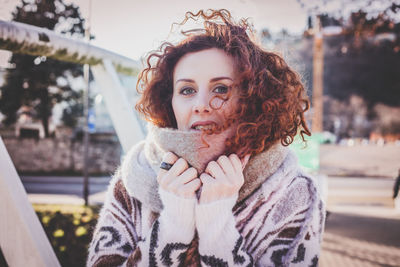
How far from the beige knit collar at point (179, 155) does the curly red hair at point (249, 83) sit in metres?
0.06

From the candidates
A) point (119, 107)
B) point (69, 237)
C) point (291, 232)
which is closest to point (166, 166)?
point (291, 232)

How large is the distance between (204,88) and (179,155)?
0.32 m

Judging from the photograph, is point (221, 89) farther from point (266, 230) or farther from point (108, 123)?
point (108, 123)

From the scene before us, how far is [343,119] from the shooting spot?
121 ft

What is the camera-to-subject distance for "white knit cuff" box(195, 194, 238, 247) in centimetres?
105

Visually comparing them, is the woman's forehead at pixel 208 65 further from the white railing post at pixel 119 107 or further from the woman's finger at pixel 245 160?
the white railing post at pixel 119 107

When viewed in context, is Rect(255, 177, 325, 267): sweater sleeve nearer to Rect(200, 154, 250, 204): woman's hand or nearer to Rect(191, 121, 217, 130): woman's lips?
Rect(200, 154, 250, 204): woman's hand

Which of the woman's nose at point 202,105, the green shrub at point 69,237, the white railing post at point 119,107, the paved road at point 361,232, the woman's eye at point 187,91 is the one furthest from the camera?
the paved road at point 361,232

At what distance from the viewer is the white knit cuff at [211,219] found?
3.46 feet

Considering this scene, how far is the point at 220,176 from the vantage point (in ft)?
3.53

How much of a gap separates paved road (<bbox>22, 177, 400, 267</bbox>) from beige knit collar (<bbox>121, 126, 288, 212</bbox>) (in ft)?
10.5

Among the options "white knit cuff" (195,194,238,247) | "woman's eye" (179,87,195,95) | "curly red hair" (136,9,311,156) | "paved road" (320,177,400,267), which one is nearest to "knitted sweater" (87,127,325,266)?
"white knit cuff" (195,194,238,247)

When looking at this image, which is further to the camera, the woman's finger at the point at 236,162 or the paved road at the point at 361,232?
the paved road at the point at 361,232

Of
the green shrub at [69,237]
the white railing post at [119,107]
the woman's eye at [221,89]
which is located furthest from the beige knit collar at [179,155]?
the green shrub at [69,237]
